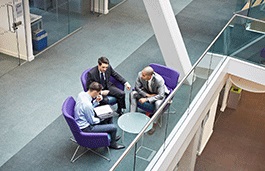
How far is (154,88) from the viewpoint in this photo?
823 centimetres

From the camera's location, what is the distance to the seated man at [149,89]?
318 inches

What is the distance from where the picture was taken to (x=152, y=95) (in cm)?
825

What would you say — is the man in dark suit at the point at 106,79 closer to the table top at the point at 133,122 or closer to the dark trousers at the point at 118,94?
the dark trousers at the point at 118,94

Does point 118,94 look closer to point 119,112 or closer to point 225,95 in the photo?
point 119,112

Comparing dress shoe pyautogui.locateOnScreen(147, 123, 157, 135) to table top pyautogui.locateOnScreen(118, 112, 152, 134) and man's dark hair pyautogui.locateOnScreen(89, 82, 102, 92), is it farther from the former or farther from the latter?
man's dark hair pyautogui.locateOnScreen(89, 82, 102, 92)

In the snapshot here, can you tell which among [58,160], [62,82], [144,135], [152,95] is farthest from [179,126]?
[62,82]

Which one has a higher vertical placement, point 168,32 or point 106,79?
point 168,32

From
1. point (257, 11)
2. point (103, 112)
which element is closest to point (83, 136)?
point (103, 112)

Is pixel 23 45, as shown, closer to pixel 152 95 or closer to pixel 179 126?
pixel 152 95

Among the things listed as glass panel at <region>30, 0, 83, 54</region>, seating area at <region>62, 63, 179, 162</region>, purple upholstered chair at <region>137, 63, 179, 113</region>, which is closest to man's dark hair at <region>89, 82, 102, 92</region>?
seating area at <region>62, 63, 179, 162</region>

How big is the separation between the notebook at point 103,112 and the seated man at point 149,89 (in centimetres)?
69

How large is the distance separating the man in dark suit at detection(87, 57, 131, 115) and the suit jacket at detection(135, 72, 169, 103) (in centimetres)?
24

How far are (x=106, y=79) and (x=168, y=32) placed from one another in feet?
5.85

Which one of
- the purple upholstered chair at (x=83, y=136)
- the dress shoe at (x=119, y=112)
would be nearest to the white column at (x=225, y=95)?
the dress shoe at (x=119, y=112)
